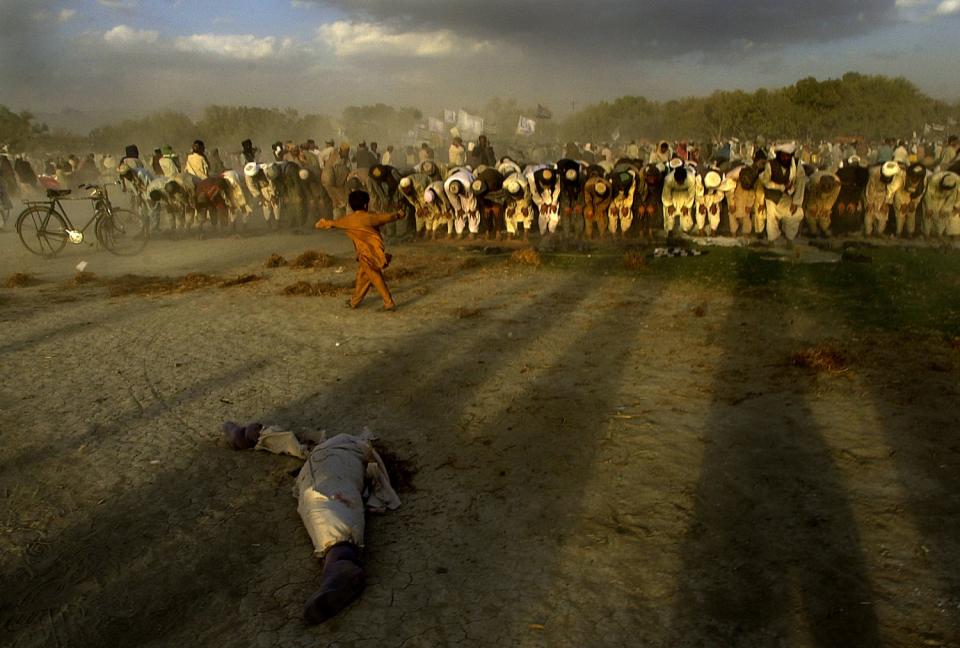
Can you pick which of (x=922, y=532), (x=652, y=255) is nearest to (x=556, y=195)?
(x=652, y=255)

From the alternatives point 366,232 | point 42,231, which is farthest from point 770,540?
point 42,231

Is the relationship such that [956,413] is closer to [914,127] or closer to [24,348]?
[24,348]

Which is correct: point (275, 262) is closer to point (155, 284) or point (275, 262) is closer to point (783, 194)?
point (155, 284)

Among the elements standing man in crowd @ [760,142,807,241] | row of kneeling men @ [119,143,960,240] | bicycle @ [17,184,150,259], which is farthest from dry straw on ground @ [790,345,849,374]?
bicycle @ [17,184,150,259]

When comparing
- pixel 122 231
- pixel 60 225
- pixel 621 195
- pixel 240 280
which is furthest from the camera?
pixel 122 231

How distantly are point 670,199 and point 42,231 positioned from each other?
11792mm

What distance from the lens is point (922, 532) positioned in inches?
143

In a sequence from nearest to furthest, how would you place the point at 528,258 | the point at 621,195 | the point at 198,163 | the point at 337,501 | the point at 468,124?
the point at 337,501 < the point at 528,258 < the point at 621,195 < the point at 198,163 < the point at 468,124

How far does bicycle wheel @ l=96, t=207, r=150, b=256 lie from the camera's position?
1359 centimetres

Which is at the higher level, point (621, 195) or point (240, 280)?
point (621, 195)

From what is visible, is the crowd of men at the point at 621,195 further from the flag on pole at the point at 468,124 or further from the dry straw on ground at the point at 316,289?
the flag on pole at the point at 468,124

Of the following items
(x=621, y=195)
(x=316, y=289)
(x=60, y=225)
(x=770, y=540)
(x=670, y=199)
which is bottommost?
(x=770, y=540)

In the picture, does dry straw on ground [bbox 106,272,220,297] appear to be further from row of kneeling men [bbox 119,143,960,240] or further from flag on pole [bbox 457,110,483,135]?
flag on pole [bbox 457,110,483,135]

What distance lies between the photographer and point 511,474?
448 cm
